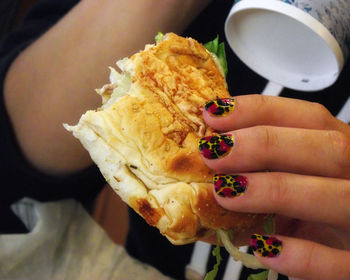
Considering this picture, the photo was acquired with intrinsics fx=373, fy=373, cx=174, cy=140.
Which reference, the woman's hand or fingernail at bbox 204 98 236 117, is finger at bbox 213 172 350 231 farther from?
fingernail at bbox 204 98 236 117

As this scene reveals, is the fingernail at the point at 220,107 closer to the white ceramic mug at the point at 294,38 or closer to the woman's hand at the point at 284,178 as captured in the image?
the woman's hand at the point at 284,178

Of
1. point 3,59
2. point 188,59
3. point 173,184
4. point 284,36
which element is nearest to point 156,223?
point 173,184

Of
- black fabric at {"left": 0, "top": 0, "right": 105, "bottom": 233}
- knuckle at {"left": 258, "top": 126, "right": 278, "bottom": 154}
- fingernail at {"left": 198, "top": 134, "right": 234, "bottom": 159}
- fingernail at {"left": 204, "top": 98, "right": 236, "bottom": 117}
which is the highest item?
fingernail at {"left": 204, "top": 98, "right": 236, "bottom": 117}

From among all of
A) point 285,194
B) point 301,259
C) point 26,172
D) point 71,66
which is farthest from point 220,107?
point 26,172

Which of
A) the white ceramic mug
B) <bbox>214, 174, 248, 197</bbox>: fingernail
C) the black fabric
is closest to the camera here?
<bbox>214, 174, 248, 197</bbox>: fingernail

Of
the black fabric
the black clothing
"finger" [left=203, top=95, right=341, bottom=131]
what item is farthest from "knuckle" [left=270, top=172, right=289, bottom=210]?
the black fabric

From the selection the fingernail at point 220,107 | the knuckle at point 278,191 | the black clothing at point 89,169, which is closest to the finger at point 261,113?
the fingernail at point 220,107

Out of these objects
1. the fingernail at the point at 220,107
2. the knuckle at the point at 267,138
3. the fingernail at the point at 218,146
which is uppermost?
the fingernail at the point at 220,107
